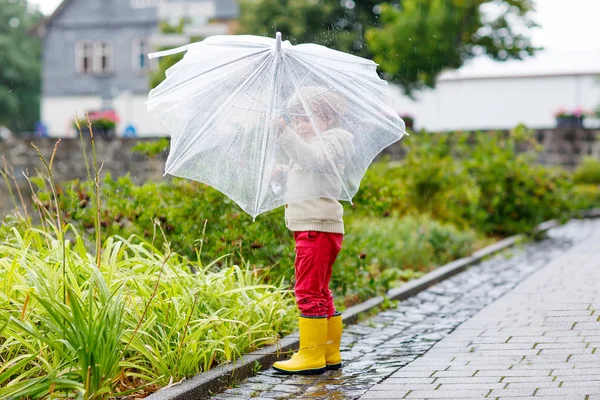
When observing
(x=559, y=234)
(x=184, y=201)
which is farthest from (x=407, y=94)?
(x=184, y=201)

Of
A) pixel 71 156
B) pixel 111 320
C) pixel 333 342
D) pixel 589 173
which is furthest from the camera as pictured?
pixel 71 156

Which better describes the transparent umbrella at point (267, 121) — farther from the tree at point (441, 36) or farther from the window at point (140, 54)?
the window at point (140, 54)

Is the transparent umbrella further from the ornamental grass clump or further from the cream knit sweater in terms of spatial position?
the ornamental grass clump

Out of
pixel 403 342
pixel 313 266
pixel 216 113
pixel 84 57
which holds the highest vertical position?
pixel 84 57

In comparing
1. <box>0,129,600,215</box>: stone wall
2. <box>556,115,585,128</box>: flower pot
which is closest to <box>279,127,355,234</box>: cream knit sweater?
<box>0,129,600,215</box>: stone wall

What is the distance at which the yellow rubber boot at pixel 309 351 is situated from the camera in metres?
5.04

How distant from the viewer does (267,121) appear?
4727 mm

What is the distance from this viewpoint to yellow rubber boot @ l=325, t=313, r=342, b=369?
5207mm

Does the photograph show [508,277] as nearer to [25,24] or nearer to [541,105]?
[541,105]

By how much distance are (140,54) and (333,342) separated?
1610 inches

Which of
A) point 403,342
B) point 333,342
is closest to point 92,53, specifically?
point 403,342

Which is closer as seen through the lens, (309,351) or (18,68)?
(309,351)

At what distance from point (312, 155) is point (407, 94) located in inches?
972

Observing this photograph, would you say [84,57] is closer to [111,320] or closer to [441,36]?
[441,36]
